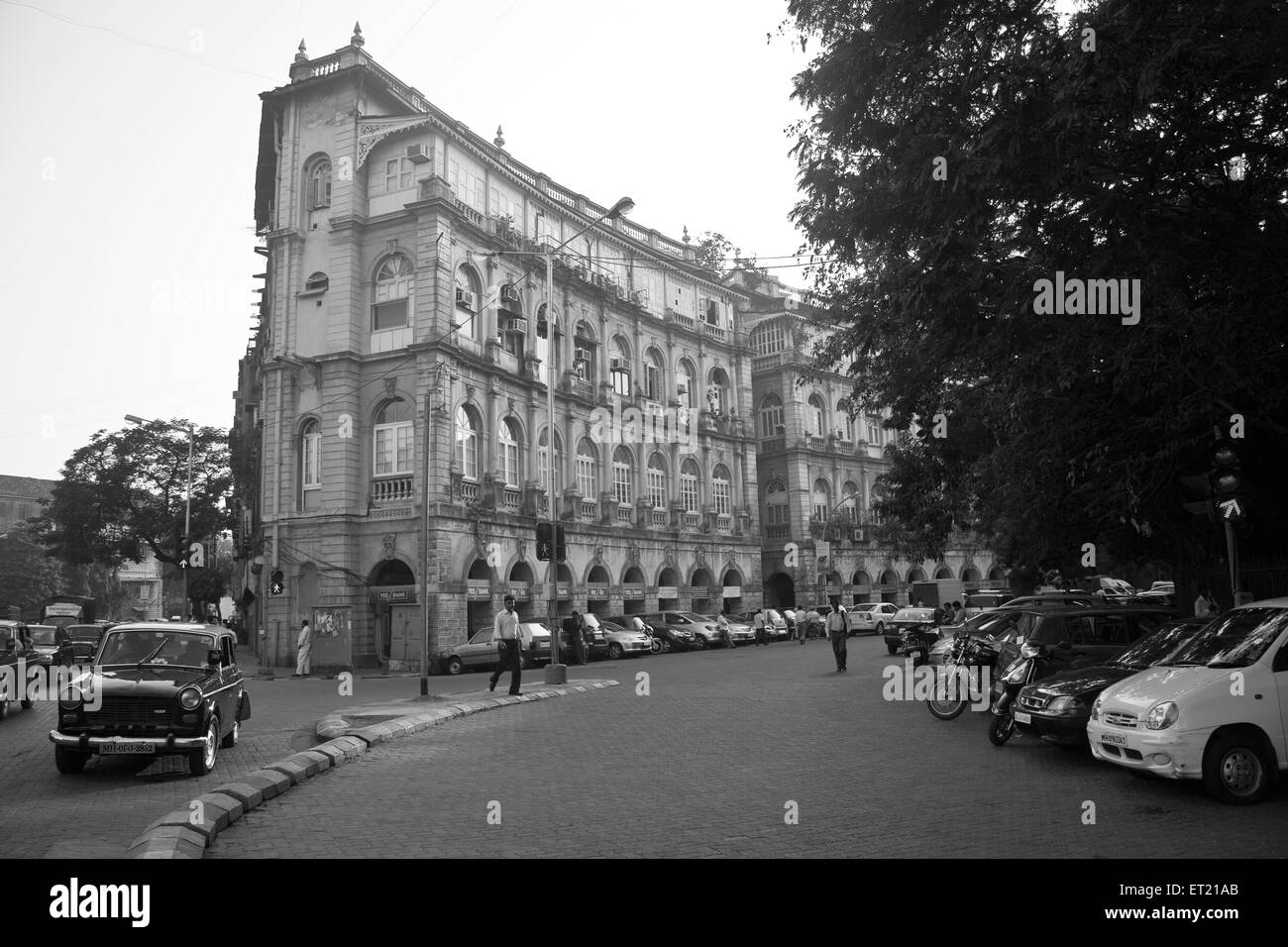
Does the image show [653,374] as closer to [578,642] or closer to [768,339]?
[768,339]

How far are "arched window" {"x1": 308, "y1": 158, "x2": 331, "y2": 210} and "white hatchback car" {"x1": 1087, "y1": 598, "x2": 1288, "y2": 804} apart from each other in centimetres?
3436

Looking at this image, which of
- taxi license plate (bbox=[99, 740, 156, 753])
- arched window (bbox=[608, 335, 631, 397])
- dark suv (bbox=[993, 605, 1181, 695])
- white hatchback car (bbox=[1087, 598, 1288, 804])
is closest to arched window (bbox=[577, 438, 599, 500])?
arched window (bbox=[608, 335, 631, 397])

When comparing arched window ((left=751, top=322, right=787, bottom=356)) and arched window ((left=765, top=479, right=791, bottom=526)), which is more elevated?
arched window ((left=751, top=322, right=787, bottom=356))

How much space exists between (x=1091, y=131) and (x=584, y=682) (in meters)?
16.6

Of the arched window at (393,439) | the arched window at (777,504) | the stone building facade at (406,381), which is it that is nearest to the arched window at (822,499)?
the arched window at (777,504)

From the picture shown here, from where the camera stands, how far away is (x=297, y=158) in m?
37.0

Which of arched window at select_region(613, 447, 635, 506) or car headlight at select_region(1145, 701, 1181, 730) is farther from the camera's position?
arched window at select_region(613, 447, 635, 506)

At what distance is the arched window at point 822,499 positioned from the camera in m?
59.9

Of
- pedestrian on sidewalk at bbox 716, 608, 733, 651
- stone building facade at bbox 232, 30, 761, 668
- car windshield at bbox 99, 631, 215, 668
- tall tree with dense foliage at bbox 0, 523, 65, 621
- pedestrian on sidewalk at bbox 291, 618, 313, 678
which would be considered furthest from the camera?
tall tree with dense foliage at bbox 0, 523, 65, 621

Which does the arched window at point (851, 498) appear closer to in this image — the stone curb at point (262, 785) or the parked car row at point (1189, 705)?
the stone curb at point (262, 785)

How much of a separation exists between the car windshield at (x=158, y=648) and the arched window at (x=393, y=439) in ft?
74.0

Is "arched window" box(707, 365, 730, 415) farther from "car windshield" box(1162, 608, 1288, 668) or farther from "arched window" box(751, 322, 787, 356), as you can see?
"car windshield" box(1162, 608, 1288, 668)

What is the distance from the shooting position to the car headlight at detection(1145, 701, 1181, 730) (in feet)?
28.1
